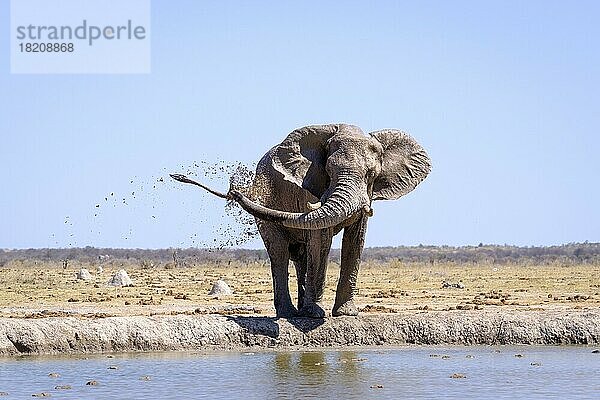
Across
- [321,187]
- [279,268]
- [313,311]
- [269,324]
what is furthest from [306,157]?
[269,324]

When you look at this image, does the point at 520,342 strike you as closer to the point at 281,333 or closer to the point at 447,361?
the point at 447,361

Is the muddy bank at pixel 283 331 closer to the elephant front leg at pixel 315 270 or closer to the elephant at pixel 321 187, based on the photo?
the elephant front leg at pixel 315 270

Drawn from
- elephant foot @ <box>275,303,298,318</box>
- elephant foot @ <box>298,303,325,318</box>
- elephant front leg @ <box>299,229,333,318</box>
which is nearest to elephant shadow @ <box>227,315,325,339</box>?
elephant foot @ <box>298,303,325,318</box>

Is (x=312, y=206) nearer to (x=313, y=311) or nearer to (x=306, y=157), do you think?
(x=306, y=157)

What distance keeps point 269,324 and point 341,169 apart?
2.71 meters

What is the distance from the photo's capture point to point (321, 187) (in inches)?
742

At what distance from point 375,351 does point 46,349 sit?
16.5 ft

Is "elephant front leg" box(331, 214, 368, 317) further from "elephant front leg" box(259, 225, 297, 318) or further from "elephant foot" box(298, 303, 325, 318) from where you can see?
"elephant front leg" box(259, 225, 297, 318)

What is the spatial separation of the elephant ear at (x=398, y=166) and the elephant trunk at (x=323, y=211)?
5.44 ft

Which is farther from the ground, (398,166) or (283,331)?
(398,166)

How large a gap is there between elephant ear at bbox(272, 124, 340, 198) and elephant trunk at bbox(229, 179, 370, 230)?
1041 mm

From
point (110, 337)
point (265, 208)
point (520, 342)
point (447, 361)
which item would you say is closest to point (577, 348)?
point (520, 342)

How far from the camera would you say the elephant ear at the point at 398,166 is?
19500mm

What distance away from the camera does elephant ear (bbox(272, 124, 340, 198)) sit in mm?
18906
